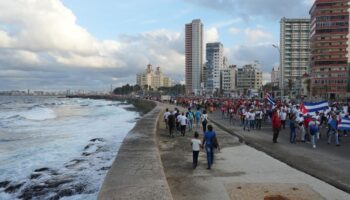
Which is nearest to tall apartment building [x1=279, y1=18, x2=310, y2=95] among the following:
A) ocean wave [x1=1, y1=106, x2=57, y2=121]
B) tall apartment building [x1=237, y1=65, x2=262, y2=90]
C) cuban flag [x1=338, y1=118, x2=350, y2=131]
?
tall apartment building [x1=237, y1=65, x2=262, y2=90]

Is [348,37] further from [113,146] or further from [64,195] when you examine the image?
[64,195]

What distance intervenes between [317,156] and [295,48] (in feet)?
458

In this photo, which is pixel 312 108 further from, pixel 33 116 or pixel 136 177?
pixel 33 116

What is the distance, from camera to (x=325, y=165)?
39.9 ft

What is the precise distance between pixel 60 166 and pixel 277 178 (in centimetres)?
891

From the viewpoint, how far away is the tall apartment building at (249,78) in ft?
588

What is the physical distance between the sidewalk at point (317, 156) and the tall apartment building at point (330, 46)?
266ft

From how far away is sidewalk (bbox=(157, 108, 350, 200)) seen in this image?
8516mm

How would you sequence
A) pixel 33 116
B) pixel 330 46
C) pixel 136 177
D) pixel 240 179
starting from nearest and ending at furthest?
1. pixel 136 177
2. pixel 240 179
3. pixel 33 116
4. pixel 330 46

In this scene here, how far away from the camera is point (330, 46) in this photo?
9556cm

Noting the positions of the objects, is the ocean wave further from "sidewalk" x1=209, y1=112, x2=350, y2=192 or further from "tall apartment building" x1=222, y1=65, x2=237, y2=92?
"tall apartment building" x1=222, y1=65, x2=237, y2=92

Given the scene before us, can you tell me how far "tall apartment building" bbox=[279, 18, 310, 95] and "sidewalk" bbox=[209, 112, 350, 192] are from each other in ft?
386

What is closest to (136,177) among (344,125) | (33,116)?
(344,125)

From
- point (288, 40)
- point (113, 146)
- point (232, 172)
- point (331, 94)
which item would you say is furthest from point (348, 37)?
point (232, 172)
